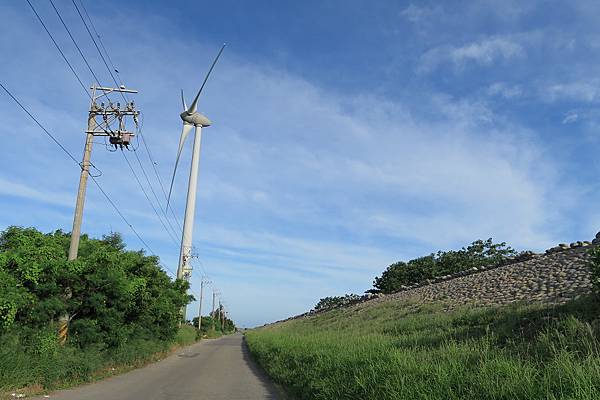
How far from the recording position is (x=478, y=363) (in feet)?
24.7

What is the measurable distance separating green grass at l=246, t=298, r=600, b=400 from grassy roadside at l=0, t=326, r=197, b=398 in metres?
5.74

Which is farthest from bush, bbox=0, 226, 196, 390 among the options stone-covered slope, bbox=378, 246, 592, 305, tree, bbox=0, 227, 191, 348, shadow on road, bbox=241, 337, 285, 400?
stone-covered slope, bbox=378, 246, 592, 305

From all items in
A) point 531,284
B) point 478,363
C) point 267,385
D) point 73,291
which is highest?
point 531,284

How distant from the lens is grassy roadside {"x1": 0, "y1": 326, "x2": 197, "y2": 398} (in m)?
10.8

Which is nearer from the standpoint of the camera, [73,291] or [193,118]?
[73,291]

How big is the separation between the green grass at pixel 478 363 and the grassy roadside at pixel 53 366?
5.74m

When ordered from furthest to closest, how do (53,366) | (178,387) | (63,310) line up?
(63,310) → (178,387) → (53,366)

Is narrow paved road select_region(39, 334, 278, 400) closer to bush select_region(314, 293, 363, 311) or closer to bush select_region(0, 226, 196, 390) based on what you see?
bush select_region(0, 226, 196, 390)

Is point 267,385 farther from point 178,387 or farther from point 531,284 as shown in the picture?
point 531,284

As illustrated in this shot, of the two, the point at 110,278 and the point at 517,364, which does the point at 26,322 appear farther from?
the point at 517,364

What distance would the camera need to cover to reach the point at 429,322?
17.1 meters

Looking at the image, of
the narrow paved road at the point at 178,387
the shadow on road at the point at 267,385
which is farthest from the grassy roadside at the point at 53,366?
the shadow on road at the point at 267,385

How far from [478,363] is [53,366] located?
35.4 ft

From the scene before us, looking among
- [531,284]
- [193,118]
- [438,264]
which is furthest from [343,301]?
[531,284]
